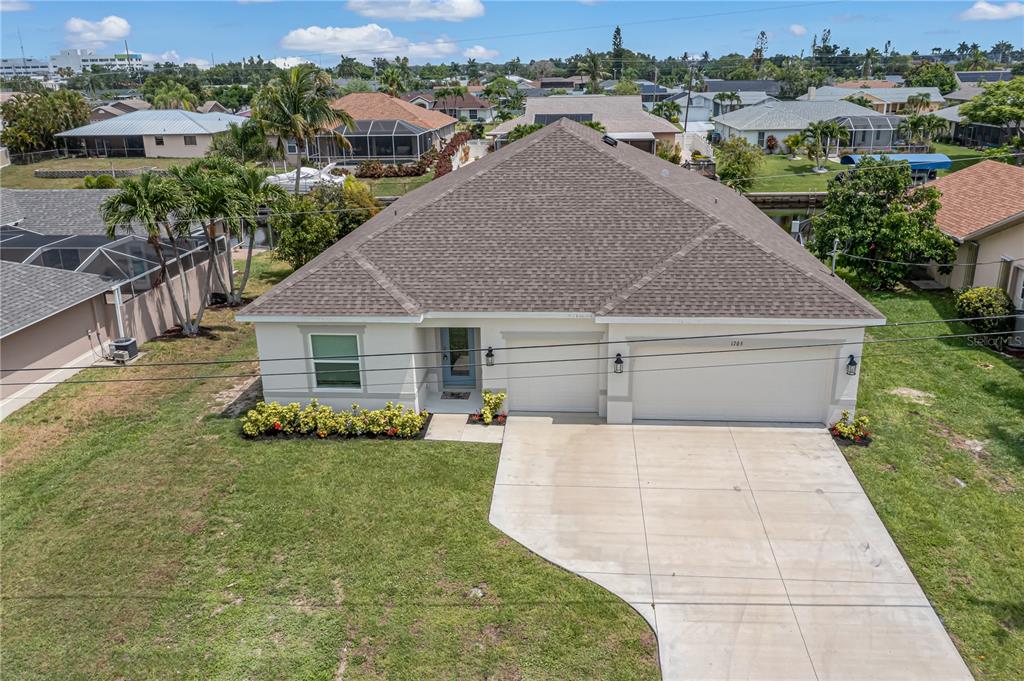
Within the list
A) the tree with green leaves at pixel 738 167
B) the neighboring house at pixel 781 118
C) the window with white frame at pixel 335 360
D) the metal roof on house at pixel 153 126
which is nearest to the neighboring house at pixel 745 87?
the neighboring house at pixel 781 118

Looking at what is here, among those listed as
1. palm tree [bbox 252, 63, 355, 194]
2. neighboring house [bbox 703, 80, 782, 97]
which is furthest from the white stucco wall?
neighboring house [bbox 703, 80, 782, 97]

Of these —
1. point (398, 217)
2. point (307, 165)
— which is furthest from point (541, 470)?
point (307, 165)

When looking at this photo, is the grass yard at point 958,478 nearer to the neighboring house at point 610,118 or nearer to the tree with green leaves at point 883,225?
the tree with green leaves at point 883,225

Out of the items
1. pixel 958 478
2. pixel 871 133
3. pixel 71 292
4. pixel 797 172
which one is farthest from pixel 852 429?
pixel 871 133

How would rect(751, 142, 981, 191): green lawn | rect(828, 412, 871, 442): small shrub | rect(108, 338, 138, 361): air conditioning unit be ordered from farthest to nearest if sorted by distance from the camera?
rect(751, 142, 981, 191): green lawn, rect(108, 338, 138, 361): air conditioning unit, rect(828, 412, 871, 442): small shrub

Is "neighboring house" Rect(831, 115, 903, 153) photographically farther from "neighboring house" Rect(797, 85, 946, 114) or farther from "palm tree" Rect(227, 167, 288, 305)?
"palm tree" Rect(227, 167, 288, 305)

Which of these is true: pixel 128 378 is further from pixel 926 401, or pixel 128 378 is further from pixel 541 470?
pixel 926 401

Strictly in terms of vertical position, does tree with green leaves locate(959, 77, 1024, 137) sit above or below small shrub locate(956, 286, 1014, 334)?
above

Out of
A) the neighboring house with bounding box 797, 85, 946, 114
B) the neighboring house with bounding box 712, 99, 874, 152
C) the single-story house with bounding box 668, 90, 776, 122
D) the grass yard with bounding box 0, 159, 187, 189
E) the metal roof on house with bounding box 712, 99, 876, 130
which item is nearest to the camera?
the grass yard with bounding box 0, 159, 187, 189
